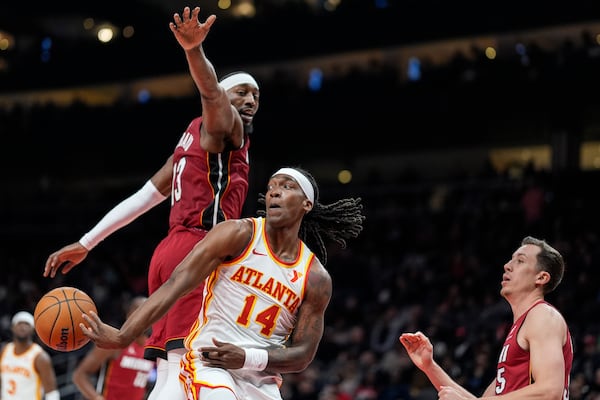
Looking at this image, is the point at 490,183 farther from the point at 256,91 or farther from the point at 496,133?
the point at 256,91

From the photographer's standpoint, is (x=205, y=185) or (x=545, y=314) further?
(x=205, y=185)

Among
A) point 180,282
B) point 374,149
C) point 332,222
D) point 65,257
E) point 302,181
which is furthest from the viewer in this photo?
point 374,149

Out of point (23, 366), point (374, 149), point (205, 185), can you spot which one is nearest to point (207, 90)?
point (205, 185)

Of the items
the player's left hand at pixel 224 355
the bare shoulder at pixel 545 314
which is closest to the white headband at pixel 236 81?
the player's left hand at pixel 224 355

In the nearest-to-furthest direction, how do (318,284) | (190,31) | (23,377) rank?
(190,31)
(318,284)
(23,377)

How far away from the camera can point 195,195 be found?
224 inches

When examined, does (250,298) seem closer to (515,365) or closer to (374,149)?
(515,365)

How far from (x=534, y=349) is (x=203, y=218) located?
1.99m

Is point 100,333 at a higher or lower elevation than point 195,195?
lower

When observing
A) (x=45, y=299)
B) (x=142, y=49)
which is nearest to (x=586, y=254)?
(x=45, y=299)

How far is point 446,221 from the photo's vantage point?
1800 centimetres

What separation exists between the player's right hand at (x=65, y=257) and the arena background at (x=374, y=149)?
6172mm

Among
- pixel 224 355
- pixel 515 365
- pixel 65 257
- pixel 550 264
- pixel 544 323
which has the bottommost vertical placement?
pixel 515 365

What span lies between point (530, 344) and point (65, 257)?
2.81m
